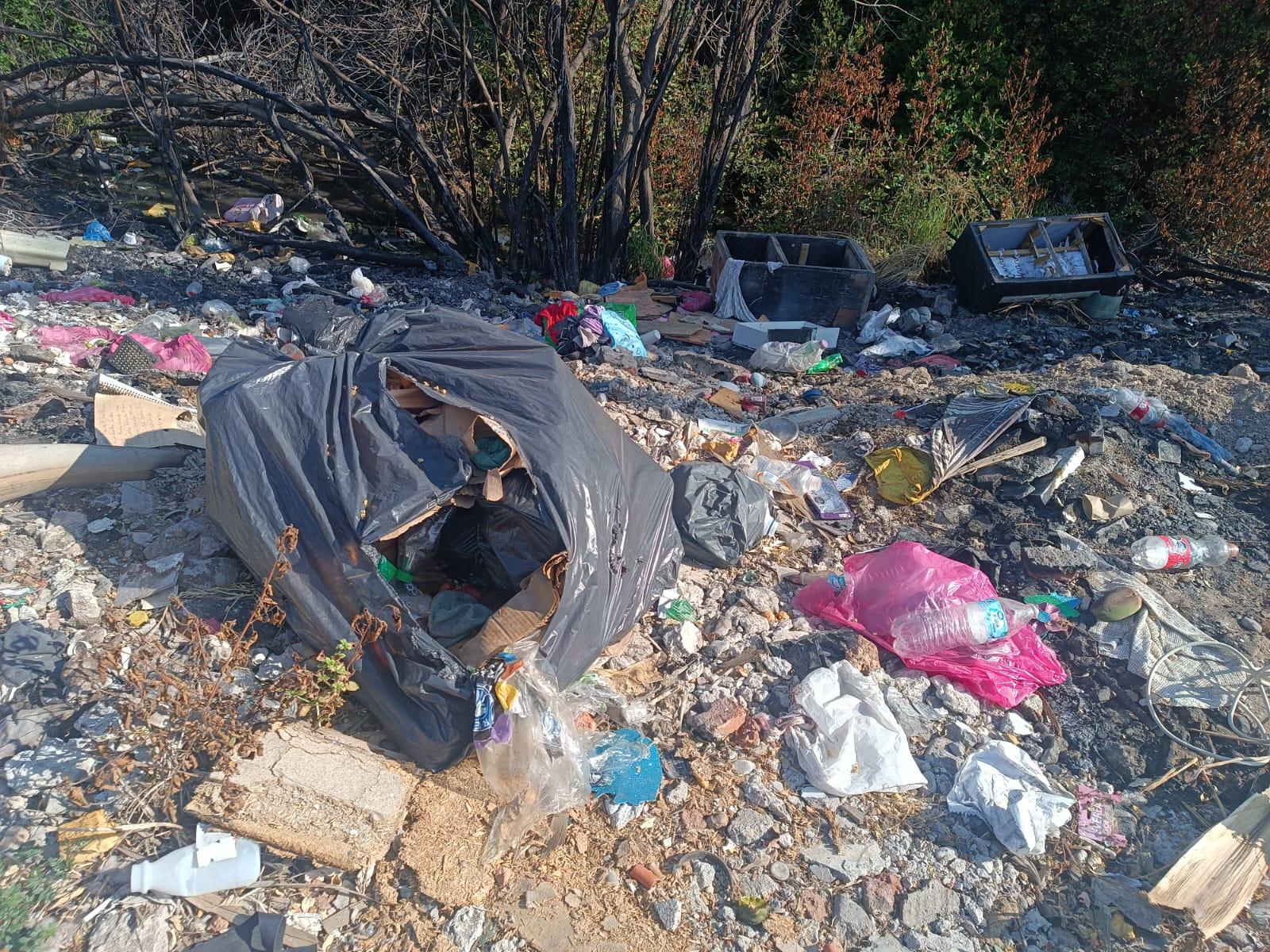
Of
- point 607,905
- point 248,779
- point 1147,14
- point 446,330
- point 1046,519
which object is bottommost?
point 607,905

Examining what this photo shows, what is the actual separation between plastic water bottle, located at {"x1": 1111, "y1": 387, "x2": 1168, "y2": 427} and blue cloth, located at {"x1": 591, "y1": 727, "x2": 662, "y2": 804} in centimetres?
324

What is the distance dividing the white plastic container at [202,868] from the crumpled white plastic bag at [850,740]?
Result: 1523 mm

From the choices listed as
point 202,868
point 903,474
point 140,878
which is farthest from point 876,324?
point 140,878

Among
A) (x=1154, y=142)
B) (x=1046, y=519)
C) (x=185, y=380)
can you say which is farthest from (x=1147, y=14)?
(x=185, y=380)

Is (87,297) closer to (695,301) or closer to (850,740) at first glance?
(695,301)

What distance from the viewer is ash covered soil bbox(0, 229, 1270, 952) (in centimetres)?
212

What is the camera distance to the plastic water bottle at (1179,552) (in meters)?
3.44

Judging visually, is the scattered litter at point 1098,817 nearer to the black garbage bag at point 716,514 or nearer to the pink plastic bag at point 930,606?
the pink plastic bag at point 930,606

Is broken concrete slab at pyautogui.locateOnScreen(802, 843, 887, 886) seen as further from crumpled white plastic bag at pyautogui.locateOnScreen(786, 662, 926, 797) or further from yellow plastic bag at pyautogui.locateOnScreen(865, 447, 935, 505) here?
yellow plastic bag at pyautogui.locateOnScreen(865, 447, 935, 505)

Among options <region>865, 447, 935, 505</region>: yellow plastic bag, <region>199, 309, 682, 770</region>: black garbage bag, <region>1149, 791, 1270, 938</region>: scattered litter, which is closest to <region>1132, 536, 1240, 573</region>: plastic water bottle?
<region>865, 447, 935, 505</region>: yellow plastic bag

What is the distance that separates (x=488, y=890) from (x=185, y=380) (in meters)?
2.97

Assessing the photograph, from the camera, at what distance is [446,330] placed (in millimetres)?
2977

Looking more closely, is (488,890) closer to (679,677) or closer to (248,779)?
(248,779)

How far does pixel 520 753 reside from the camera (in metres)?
2.30
